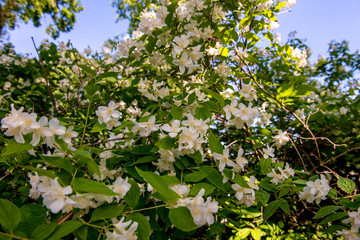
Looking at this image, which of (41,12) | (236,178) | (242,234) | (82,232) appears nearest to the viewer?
(82,232)

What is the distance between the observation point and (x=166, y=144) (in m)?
1.00

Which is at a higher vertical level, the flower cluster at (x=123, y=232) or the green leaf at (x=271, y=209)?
the flower cluster at (x=123, y=232)

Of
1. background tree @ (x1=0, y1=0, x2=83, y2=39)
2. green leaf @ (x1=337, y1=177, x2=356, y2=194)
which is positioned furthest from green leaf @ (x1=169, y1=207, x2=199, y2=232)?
background tree @ (x1=0, y1=0, x2=83, y2=39)

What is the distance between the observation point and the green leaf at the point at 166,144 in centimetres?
99

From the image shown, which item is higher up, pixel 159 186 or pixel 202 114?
pixel 202 114

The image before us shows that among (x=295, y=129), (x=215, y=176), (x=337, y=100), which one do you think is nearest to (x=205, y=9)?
(x=215, y=176)

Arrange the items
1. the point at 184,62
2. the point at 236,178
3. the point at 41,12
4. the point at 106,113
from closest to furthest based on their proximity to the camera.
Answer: the point at 236,178 → the point at 106,113 → the point at 184,62 → the point at 41,12

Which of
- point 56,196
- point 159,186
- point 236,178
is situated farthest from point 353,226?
point 56,196

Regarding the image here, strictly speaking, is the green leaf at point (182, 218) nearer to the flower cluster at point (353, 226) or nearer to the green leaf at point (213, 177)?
the green leaf at point (213, 177)

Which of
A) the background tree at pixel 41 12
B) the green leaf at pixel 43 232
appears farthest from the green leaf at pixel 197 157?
the background tree at pixel 41 12

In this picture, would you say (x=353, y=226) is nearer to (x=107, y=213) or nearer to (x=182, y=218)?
(x=182, y=218)

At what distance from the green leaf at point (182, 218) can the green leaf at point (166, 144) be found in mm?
296

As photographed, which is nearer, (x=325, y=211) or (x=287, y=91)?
(x=325, y=211)

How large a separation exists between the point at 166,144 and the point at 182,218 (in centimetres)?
35
